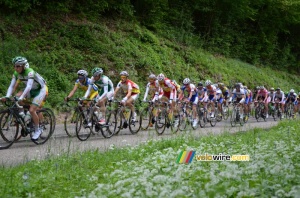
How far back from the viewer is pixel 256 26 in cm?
3869

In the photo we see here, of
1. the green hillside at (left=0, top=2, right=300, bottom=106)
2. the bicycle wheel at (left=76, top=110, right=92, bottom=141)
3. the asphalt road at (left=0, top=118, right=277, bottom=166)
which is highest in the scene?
the green hillside at (left=0, top=2, right=300, bottom=106)

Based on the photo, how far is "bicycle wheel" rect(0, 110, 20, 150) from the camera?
8500 mm

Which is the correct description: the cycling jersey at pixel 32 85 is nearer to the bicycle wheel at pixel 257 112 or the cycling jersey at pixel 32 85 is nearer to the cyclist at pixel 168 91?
the cyclist at pixel 168 91

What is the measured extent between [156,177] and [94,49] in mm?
15511

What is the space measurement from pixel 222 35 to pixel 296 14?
1025cm

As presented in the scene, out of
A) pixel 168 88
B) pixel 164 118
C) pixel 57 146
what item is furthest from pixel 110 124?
pixel 168 88

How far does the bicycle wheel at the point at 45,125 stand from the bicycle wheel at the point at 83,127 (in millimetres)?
775

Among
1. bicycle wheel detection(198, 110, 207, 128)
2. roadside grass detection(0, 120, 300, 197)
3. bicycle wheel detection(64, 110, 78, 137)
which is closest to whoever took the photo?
roadside grass detection(0, 120, 300, 197)

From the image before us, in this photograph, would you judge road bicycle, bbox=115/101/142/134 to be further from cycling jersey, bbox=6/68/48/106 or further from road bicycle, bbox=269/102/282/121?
road bicycle, bbox=269/102/282/121

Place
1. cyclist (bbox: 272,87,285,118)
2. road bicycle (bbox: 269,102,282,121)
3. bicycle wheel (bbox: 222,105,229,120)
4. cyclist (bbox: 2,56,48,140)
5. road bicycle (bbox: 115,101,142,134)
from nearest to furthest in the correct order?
1. cyclist (bbox: 2,56,48,140)
2. road bicycle (bbox: 115,101,142,134)
3. bicycle wheel (bbox: 222,105,229,120)
4. road bicycle (bbox: 269,102,282,121)
5. cyclist (bbox: 272,87,285,118)

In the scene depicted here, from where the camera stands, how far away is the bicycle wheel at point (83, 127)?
34.1 ft

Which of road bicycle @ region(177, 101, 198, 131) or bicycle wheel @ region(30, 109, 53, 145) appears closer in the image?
bicycle wheel @ region(30, 109, 53, 145)

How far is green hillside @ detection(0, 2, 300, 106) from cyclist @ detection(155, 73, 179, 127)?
4344 mm

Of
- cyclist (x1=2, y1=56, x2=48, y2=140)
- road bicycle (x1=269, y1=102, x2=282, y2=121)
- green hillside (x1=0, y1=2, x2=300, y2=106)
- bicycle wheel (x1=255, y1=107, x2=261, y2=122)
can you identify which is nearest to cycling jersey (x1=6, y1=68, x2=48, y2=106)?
Result: cyclist (x1=2, y1=56, x2=48, y2=140)
